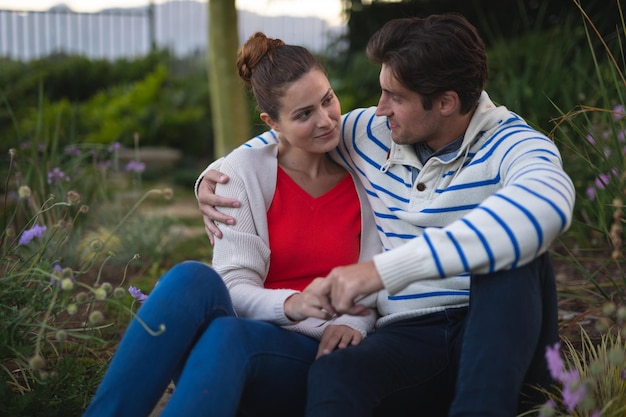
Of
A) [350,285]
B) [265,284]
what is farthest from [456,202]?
[265,284]

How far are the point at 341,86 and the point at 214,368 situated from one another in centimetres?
651

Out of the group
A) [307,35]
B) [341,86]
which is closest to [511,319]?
[341,86]

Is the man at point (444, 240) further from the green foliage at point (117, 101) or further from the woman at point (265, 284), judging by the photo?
the green foliage at point (117, 101)

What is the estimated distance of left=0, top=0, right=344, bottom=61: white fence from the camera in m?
10.7

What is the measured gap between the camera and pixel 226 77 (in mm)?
5922

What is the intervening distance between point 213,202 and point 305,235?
0.29 m

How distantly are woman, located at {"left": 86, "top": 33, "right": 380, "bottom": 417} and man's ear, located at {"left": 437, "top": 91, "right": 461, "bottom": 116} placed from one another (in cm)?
34

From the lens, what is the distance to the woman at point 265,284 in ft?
6.86

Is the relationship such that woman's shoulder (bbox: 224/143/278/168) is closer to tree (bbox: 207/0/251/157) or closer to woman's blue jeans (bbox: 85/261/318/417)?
woman's blue jeans (bbox: 85/261/318/417)

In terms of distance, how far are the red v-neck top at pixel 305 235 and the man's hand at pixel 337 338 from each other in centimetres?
25

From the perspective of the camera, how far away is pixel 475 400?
1924 millimetres

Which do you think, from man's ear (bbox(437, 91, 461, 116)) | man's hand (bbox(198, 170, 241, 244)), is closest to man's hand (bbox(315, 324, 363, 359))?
man's hand (bbox(198, 170, 241, 244))

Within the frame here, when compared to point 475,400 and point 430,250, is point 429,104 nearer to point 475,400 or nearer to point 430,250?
point 430,250

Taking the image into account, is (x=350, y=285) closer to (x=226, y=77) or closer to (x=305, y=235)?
(x=305, y=235)
